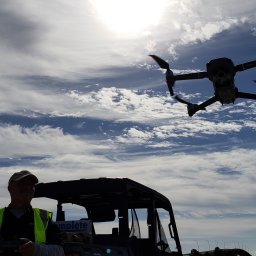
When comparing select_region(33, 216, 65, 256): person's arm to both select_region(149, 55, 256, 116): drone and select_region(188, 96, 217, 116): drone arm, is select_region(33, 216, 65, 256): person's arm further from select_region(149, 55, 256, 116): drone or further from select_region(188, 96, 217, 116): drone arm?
select_region(188, 96, 217, 116): drone arm

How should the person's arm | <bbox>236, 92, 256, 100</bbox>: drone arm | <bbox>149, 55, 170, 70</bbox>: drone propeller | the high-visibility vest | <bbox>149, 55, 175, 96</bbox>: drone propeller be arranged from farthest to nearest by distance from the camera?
<bbox>149, 55, 170, 70</bbox>: drone propeller, <bbox>149, 55, 175, 96</bbox>: drone propeller, <bbox>236, 92, 256, 100</bbox>: drone arm, the high-visibility vest, the person's arm

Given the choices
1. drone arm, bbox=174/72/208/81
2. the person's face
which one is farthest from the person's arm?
drone arm, bbox=174/72/208/81

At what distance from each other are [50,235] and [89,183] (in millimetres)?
3164

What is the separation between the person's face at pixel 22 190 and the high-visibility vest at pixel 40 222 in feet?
0.38

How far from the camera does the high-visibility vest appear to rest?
3302 millimetres

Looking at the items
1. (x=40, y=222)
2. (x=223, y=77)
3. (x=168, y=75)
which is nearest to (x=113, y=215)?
(x=40, y=222)

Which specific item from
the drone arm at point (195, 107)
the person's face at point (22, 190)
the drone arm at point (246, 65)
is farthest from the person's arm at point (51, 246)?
the drone arm at point (195, 107)

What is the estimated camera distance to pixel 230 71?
17812 millimetres

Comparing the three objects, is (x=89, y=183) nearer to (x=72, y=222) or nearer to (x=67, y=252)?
(x=72, y=222)

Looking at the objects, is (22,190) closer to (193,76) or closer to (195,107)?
(193,76)

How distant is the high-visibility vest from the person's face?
11 centimetres

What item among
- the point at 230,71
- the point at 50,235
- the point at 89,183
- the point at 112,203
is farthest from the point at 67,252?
the point at 230,71

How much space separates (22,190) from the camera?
11.1ft

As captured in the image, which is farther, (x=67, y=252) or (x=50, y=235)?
(x=67, y=252)
